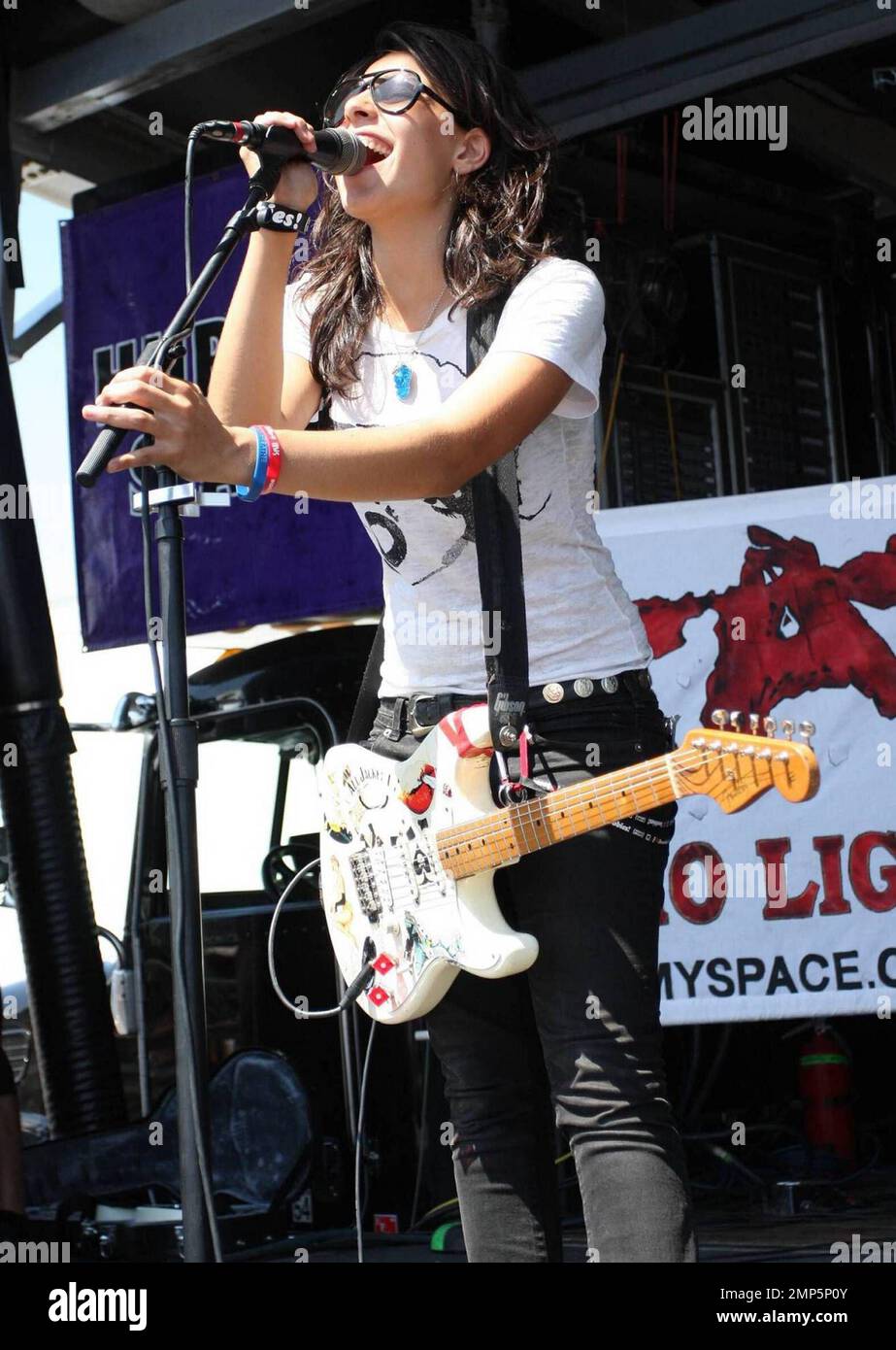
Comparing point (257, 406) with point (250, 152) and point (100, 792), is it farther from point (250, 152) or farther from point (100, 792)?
point (100, 792)

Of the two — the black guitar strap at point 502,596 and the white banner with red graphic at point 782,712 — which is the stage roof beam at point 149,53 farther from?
the black guitar strap at point 502,596

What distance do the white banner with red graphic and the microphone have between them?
8.57ft

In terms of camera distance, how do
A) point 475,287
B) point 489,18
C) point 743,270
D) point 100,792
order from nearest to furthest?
point 475,287, point 489,18, point 743,270, point 100,792

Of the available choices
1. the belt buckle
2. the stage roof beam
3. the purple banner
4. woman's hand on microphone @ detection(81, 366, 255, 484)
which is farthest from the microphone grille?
the stage roof beam

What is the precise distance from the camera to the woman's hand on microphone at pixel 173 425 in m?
1.82

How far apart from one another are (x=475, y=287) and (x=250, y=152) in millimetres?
357

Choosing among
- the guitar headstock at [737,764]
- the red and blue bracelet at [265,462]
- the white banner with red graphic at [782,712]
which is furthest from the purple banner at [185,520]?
the red and blue bracelet at [265,462]

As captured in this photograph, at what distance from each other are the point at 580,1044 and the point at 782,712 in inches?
103

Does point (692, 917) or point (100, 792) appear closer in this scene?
point (692, 917)

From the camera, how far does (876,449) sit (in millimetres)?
7500
